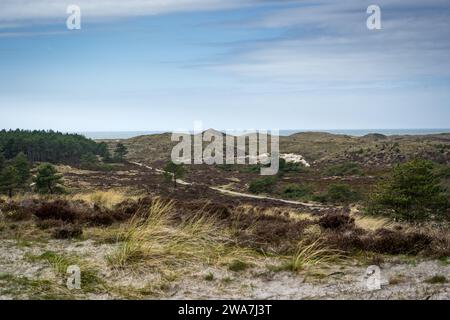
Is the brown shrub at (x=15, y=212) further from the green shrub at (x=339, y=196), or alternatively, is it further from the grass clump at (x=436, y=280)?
the green shrub at (x=339, y=196)

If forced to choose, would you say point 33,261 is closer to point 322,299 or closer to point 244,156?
point 322,299

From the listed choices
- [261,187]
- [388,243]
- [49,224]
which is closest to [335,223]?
[388,243]

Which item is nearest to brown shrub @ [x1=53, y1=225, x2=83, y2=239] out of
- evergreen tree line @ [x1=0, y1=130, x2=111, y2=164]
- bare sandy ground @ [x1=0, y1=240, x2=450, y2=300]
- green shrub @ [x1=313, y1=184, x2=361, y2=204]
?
bare sandy ground @ [x1=0, y1=240, x2=450, y2=300]

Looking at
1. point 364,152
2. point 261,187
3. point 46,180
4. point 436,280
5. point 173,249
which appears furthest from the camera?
point 364,152

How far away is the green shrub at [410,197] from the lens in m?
20.0

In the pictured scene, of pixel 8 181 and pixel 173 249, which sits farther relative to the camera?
pixel 8 181

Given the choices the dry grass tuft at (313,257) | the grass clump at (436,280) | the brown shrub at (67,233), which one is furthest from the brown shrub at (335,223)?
the brown shrub at (67,233)

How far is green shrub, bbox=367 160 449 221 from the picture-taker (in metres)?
20.0

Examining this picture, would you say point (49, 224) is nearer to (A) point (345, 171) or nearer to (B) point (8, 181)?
(B) point (8, 181)

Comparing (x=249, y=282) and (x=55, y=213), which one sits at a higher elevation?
(x=55, y=213)

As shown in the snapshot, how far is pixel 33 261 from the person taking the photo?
7219 millimetres

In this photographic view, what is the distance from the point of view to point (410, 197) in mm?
19969
